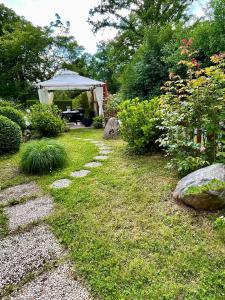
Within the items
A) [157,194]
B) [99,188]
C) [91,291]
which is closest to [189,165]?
[157,194]

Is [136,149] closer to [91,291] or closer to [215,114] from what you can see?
[215,114]

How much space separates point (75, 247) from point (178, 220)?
0.99 m

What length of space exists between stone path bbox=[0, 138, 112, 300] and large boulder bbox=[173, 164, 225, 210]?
1.20 m

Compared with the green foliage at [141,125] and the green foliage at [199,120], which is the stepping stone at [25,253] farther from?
the green foliage at [141,125]

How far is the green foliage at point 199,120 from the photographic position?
2.53m

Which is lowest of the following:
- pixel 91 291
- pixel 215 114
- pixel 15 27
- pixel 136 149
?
pixel 91 291

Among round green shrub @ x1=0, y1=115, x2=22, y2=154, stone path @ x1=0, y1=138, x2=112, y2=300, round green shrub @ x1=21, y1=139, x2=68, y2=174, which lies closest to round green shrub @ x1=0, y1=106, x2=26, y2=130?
round green shrub @ x1=0, y1=115, x2=22, y2=154

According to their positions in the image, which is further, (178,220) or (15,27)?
(15,27)

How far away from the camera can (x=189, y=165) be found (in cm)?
262

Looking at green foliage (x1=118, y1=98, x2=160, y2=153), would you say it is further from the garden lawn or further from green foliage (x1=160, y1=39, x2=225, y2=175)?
the garden lawn

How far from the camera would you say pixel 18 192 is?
9.25 feet

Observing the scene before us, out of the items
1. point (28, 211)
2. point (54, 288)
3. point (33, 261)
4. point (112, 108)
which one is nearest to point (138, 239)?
point (54, 288)

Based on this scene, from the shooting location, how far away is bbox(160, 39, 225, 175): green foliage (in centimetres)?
253

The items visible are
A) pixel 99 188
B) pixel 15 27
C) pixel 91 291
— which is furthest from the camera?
pixel 15 27
